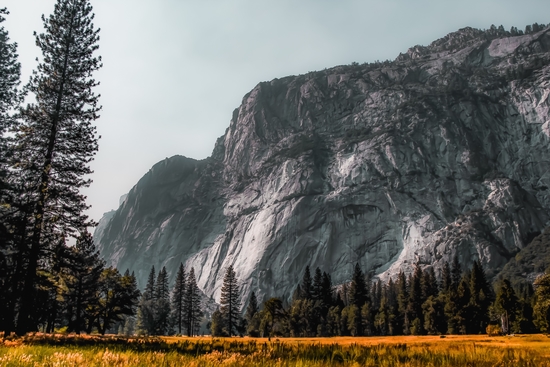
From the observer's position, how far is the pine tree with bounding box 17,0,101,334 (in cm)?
2484

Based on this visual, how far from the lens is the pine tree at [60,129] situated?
24844 millimetres

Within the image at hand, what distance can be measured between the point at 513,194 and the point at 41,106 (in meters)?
214

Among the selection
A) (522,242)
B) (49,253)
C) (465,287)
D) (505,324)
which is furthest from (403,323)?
(522,242)

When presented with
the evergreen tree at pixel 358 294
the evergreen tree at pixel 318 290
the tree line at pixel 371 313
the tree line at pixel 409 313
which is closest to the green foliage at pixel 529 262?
the tree line at pixel 371 313

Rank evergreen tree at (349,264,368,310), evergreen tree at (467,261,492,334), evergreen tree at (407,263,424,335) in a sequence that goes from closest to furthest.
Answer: evergreen tree at (467,261,492,334) → evergreen tree at (407,263,424,335) → evergreen tree at (349,264,368,310)

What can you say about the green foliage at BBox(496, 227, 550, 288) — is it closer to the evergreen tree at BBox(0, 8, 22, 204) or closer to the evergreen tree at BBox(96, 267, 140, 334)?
the evergreen tree at BBox(96, 267, 140, 334)

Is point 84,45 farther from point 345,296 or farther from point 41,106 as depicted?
point 345,296

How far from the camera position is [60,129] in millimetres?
26250

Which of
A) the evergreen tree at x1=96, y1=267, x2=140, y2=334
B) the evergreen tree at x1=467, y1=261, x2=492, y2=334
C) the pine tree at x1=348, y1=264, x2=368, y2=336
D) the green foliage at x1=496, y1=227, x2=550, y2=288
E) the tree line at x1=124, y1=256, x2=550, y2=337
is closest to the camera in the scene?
the evergreen tree at x1=96, y1=267, x2=140, y2=334

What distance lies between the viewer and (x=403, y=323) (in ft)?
308

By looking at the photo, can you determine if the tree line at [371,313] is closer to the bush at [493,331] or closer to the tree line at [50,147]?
the bush at [493,331]

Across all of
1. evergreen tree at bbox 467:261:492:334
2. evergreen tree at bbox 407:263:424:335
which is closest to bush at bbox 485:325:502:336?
evergreen tree at bbox 467:261:492:334

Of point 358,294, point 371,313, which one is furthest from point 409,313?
→ point 358,294

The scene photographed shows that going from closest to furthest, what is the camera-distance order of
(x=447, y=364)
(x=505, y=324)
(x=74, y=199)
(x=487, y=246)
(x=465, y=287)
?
(x=447, y=364) < (x=74, y=199) < (x=505, y=324) < (x=465, y=287) < (x=487, y=246)
